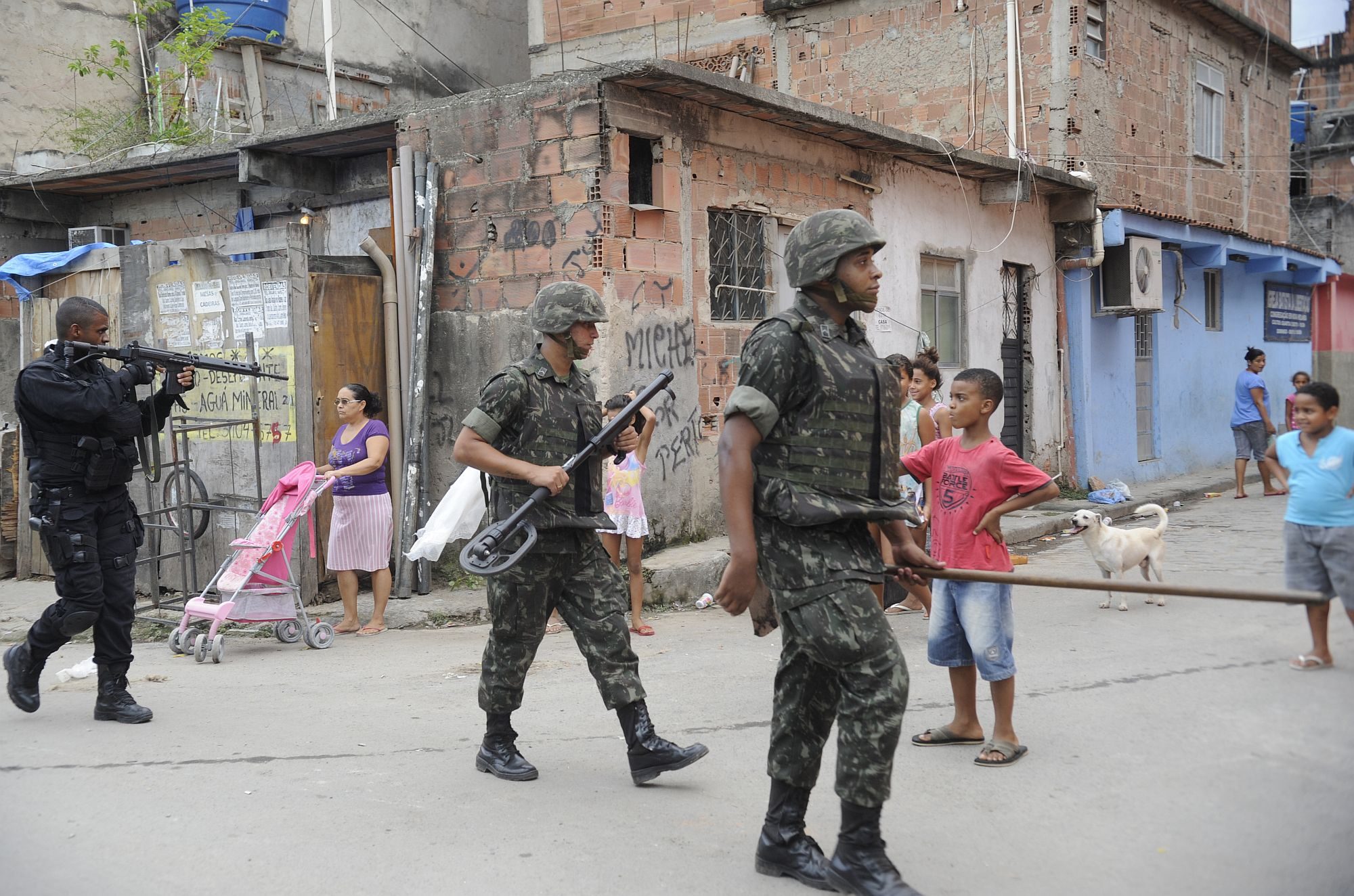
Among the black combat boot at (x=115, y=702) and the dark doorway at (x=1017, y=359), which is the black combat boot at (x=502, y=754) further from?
the dark doorway at (x=1017, y=359)

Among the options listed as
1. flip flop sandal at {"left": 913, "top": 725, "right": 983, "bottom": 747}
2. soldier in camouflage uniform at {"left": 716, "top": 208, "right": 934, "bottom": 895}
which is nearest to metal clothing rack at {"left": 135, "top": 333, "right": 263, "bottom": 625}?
flip flop sandal at {"left": 913, "top": 725, "right": 983, "bottom": 747}

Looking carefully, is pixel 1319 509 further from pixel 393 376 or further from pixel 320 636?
pixel 393 376

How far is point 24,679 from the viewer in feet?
17.7

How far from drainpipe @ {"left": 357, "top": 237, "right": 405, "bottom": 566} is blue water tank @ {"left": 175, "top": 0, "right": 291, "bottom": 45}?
6.98 meters

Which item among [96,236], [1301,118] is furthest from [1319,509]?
[1301,118]

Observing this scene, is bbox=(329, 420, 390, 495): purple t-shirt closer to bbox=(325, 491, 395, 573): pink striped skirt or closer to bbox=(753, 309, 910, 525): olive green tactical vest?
bbox=(325, 491, 395, 573): pink striped skirt

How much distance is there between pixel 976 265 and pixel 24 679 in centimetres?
1033

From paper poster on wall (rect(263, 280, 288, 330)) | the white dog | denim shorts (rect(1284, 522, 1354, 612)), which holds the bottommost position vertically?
the white dog

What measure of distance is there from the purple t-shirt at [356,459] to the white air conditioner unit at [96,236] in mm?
4545

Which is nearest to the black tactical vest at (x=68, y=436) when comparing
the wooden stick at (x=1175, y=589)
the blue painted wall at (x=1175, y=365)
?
the wooden stick at (x=1175, y=589)

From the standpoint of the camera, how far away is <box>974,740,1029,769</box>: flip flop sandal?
181 inches

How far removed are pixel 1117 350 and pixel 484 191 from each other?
958 centimetres

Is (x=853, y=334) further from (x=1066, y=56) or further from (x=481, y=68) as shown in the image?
(x=481, y=68)

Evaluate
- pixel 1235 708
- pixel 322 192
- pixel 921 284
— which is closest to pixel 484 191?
pixel 322 192
